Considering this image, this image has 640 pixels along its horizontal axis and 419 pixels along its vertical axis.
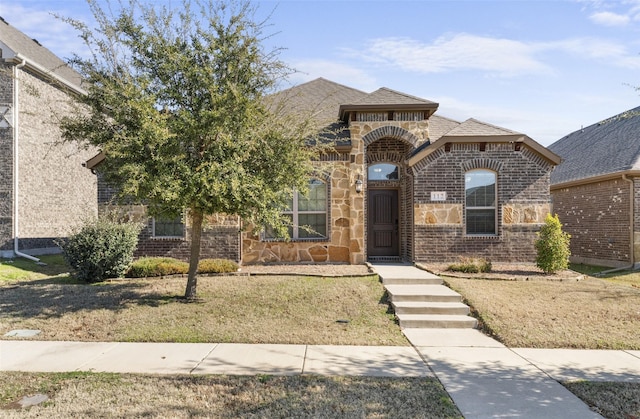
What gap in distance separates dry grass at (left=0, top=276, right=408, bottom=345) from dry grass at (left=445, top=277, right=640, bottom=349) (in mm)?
1829

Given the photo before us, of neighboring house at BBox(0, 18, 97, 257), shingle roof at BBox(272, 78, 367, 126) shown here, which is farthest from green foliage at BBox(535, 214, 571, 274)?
neighboring house at BBox(0, 18, 97, 257)

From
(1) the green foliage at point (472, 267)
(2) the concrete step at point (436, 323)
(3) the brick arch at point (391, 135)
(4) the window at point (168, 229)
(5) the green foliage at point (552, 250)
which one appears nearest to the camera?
(2) the concrete step at point (436, 323)

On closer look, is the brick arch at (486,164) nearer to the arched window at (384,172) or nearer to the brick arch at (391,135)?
the brick arch at (391,135)

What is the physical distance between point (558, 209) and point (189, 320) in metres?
16.4

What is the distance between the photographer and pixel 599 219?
1540cm

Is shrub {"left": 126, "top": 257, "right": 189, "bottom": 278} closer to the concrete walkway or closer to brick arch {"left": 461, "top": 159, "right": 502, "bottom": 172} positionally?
the concrete walkway

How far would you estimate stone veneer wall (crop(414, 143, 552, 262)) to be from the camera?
12539mm

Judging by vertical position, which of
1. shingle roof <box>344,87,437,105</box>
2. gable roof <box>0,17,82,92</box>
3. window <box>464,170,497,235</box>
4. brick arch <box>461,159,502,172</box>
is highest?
gable roof <box>0,17,82,92</box>

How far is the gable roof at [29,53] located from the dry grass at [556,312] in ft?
43.0

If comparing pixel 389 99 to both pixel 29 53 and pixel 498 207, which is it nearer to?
pixel 498 207

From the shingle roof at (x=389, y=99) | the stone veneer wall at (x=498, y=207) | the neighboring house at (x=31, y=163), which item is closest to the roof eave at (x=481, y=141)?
the stone veneer wall at (x=498, y=207)

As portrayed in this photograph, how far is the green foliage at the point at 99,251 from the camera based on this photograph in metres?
10.2

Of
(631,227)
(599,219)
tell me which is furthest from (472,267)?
(599,219)

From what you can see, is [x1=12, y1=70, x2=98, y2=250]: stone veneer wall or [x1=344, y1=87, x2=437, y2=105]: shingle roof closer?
[x1=344, y1=87, x2=437, y2=105]: shingle roof
